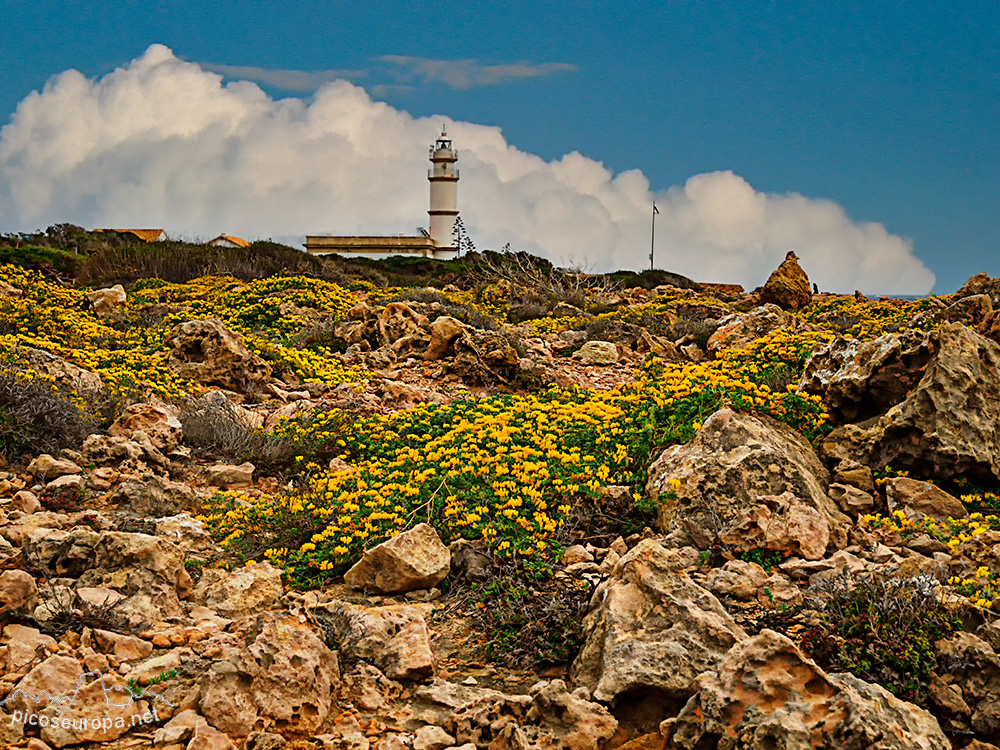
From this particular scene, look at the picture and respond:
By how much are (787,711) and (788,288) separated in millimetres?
18058

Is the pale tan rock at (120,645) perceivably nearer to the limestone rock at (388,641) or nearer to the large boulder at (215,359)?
the limestone rock at (388,641)

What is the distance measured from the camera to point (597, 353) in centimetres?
1455

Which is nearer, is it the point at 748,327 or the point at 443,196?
the point at 748,327

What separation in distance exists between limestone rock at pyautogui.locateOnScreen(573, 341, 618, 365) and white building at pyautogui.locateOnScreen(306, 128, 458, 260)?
39236 mm

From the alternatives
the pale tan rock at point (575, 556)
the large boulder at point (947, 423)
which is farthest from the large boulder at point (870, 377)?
the pale tan rock at point (575, 556)

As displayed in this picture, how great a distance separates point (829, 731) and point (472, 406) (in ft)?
21.3

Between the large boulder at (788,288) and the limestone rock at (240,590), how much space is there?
55.1ft

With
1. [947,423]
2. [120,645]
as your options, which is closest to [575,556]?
[120,645]

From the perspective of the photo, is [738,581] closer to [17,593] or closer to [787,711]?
[787,711]

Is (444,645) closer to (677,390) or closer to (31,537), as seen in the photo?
(31,537)

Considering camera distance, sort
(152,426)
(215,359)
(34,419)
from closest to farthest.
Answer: (34,419) < (152,426) < (215,359)

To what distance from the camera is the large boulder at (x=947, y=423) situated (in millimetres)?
6141

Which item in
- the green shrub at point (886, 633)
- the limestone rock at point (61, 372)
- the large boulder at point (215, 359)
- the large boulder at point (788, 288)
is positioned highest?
the large boulder at point (788, 288)

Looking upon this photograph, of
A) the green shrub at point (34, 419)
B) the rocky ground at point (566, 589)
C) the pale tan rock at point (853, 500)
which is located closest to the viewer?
the rocky ground at point (566, 589)
